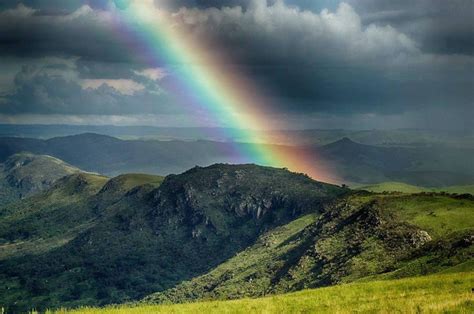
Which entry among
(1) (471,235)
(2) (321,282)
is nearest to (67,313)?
(1) (471,235)

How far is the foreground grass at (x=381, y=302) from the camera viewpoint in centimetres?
2395

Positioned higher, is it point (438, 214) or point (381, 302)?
point (381, 302)

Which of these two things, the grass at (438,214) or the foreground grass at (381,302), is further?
the grass at (438,214)

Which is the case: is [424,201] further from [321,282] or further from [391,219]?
[321,282]

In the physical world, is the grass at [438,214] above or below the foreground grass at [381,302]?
below

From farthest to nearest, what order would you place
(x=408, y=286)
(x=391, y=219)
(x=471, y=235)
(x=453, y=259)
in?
(x=391, y=219)
(x=471, y=235)
(x=453, y=259)
(x=408, y=286)

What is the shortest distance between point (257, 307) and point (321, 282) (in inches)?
5513

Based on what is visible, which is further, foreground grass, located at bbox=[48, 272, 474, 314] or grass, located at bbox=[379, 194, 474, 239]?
grass, located at bbox=[379, 194, 474, 239]

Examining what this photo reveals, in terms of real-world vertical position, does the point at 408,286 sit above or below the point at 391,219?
above

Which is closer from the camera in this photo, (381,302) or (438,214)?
(381,302)

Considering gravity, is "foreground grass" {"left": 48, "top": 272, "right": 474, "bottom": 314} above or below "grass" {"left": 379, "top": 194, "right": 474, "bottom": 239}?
above

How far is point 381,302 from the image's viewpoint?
2748 cm

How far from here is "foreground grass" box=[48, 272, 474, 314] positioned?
24.0 m

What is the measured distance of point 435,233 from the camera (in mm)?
155000
